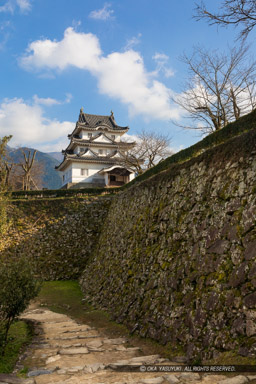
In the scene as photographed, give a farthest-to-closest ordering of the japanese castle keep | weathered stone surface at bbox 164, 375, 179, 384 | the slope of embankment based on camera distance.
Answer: the japanese castle keep, the slope of embankment, weathered stone surface at bbox 164, 375, 179, 384

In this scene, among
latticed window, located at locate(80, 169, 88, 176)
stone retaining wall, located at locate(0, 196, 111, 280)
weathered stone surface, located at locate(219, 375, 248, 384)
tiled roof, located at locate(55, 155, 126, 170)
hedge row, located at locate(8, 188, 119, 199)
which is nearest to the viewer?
weathered stone surface, located at locate(219, 375, 248, 384)

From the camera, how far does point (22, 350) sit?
274 inches

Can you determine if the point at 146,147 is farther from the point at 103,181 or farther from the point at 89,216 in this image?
the point at 89,216

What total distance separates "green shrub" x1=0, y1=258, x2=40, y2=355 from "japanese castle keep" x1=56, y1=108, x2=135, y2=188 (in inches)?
1145

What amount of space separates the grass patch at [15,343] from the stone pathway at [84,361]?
0.96 ft

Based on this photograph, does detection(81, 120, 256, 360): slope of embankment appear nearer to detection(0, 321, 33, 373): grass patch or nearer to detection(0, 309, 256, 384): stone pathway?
detection(0, 309, 256, 384): stone pathway

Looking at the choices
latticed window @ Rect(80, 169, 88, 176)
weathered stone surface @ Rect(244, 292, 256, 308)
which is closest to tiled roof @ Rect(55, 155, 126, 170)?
latticed window @ Rect(80, 169, 88, 176)

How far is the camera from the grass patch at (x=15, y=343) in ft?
19.3

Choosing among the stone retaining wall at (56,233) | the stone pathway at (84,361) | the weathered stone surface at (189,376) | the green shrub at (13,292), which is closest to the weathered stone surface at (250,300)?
the stone pathway at (84,361)

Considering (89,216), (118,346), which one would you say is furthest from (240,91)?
(118,346)

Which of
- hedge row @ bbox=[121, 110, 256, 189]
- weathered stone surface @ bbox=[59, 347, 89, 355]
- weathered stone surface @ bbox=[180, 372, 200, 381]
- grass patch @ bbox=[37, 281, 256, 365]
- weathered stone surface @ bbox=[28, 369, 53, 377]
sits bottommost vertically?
grass patch @ bbox=[37, 281, 256, 365]

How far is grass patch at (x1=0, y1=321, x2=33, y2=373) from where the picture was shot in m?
5.87

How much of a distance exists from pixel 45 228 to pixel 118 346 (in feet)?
51.5

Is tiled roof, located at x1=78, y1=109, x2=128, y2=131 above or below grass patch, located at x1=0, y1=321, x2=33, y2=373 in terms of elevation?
above
